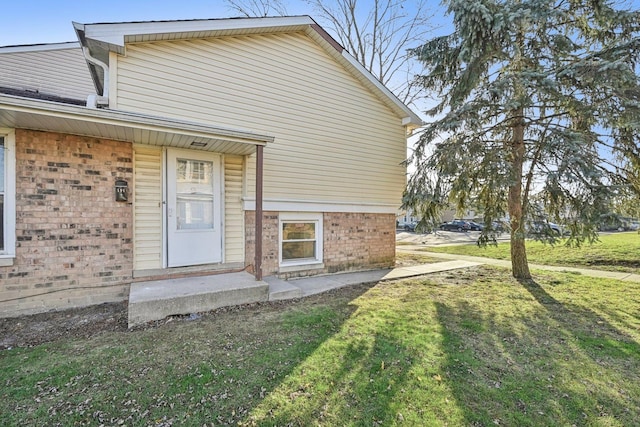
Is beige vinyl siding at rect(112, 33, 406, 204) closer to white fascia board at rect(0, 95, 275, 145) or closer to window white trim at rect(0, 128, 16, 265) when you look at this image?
white fascia board at rect(0, 95, 275, 145)

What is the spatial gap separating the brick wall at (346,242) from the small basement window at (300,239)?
0.61ft

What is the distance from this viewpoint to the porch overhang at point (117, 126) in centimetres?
412

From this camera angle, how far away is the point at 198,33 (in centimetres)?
611

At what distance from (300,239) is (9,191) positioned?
17.2 ft

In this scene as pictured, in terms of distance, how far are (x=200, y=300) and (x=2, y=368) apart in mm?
2217

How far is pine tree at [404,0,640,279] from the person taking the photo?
5906mm

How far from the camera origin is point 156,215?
19.0ft

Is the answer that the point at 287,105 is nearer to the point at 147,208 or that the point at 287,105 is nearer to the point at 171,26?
the point at 171,26

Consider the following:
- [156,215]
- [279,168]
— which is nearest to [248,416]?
[156,215]

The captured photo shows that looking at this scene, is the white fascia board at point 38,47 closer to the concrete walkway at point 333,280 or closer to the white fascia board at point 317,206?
the white fascia board at point 317,206

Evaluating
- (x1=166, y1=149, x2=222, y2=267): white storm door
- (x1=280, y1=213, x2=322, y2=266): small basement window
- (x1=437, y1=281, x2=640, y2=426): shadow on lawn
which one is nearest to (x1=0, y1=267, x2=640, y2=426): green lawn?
(x1=437, y1=281, x2=640, y2=426): shadow on lawn

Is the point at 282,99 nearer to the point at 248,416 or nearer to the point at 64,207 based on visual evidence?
the point at 64,207

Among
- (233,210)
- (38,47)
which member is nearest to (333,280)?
(233,210)

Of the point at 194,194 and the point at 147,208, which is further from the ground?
the point at 194,194
